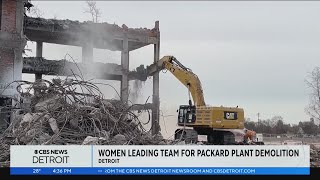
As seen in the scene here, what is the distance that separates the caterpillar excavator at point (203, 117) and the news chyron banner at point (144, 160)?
8974 mm

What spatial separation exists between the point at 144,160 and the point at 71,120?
140 inches

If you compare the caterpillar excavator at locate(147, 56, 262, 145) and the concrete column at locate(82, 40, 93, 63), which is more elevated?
the concrete column at locate(82, 40, 93, 63)

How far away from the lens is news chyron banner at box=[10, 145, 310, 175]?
16.9 feet

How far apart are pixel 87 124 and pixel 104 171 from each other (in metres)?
3.58

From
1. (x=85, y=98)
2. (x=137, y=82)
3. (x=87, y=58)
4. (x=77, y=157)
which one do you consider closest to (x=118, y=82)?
(x=137, y=82)

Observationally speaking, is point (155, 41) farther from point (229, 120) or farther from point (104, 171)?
point (104, 171)

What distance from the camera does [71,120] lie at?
8.43 meters

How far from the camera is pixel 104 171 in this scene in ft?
16.7

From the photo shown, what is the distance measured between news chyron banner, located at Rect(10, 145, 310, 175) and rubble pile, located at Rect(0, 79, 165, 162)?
6.93 ft

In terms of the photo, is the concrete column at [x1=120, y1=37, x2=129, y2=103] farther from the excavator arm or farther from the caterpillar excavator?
the caterpillar excavator

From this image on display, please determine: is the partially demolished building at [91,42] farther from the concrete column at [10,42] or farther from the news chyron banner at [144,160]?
the news chyron banner at [144,160]

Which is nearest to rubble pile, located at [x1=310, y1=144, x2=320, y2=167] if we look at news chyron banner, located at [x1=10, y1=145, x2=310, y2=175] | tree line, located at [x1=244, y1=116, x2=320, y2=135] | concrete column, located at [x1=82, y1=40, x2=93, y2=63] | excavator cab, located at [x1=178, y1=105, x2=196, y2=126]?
news chyron banner, located at [x1=10, y1=145, x2=310, y2=175]

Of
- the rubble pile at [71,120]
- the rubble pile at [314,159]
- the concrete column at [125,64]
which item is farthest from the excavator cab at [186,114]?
the concrete column at [125,64]

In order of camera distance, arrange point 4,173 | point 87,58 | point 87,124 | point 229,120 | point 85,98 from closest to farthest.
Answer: point 4,173
point 87,124
point 85,98
point 229,120
point 87,58
